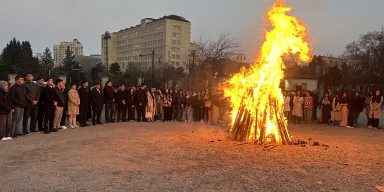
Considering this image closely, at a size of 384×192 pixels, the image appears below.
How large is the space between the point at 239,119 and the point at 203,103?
517 centimetres

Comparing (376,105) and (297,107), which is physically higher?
(376,105)

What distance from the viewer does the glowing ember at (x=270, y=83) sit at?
8.83 meters

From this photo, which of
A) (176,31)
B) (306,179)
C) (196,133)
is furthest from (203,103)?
(176,31)

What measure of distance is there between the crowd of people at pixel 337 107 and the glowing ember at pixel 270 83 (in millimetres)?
5651

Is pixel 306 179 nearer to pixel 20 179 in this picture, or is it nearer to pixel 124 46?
pixel 20 179

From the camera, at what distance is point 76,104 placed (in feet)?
37.7

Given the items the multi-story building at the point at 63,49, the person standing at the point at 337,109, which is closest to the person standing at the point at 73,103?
the person standing at the point at 337,109

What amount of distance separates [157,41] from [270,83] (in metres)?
96.0

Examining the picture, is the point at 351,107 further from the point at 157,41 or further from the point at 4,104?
the point at 157,41

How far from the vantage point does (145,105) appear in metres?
14.2

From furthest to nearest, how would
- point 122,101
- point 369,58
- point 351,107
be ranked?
1. point 369,58
2. point 351,107
3. point 122,101

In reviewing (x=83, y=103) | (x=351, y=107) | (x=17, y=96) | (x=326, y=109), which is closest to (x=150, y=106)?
(x=83, y=103)

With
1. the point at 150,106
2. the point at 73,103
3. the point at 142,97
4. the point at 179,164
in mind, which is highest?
the point at 142,97

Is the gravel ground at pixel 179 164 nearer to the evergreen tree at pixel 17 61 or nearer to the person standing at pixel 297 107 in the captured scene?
the person standing at pixel 297 107
